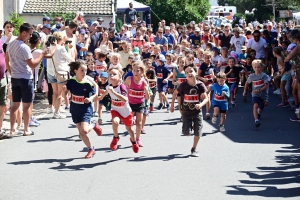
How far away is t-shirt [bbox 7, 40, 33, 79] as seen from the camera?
11391mm

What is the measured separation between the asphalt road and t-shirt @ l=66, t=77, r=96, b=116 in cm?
76

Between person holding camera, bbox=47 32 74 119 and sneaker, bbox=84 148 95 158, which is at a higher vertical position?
person holding camera, bbox=47 32 74 119

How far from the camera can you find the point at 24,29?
11.3 meters

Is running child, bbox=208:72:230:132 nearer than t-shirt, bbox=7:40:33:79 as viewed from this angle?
No

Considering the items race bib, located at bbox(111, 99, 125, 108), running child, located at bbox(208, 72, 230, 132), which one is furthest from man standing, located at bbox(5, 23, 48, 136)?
running child, located at bbox(208, 72, 230, 132)

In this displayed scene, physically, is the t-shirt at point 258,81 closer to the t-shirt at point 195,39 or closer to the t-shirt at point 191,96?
the t-shirt at point 191,96

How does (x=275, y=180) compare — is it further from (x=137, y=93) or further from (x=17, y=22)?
(x=17, y=22)

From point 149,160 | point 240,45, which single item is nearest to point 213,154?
point 149,160

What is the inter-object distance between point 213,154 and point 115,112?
176 cm

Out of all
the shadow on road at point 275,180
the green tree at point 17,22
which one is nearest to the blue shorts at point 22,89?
the shadow on road at point 275,180

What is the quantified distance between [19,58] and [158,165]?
3591 mm

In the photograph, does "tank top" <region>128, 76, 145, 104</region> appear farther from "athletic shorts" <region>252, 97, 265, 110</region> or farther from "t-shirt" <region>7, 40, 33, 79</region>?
"athletic shorts" <region>252, 97, 265, 110</region>

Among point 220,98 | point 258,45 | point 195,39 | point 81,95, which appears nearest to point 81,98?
A: point 81,95

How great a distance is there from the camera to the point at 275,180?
28.5 ft
